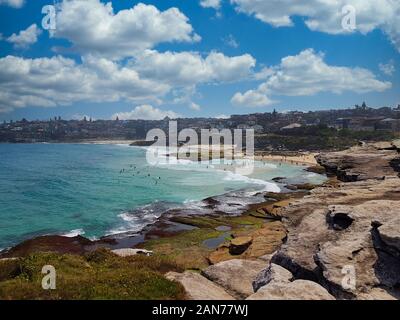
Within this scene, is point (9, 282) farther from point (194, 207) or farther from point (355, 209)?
point (194, 207)

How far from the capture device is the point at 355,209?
17.5 m

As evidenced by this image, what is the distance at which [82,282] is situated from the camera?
1406cm

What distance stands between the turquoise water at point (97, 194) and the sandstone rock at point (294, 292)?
34.0 meters

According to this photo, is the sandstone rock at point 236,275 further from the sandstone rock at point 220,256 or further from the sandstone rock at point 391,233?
the sandstone rock at point 220,256

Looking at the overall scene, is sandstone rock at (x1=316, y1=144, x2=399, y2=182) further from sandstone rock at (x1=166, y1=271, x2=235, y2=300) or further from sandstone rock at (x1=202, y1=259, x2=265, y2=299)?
sandstone rock at (x1=166, y1=271, x2=235, y2=300)

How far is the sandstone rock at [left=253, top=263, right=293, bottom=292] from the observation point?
48.1 ft

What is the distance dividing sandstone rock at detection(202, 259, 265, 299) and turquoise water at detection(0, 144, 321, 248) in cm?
2764

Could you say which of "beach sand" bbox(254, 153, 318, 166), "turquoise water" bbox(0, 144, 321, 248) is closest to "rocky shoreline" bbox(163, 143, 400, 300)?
"turquoise water" bbox(0, 144, 321, 248)

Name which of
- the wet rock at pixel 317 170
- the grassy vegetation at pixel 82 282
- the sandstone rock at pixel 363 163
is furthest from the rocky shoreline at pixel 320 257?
the wet rock at pixel 317 170

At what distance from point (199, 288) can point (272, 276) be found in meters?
2.72

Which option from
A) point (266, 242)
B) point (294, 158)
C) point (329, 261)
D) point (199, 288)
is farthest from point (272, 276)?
point (294, 158)

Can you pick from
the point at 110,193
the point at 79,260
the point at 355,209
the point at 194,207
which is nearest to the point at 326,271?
the point at 355,209

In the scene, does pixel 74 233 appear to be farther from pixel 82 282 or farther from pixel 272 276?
pixel 272 276

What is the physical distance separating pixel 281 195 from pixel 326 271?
49.3m
